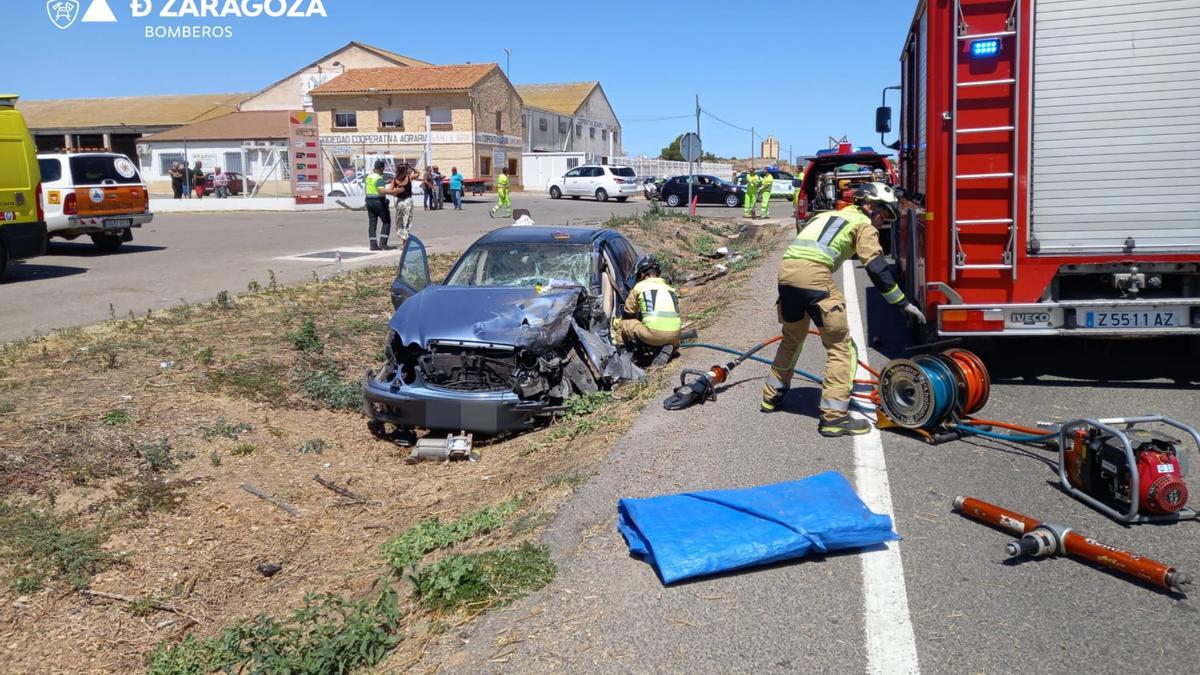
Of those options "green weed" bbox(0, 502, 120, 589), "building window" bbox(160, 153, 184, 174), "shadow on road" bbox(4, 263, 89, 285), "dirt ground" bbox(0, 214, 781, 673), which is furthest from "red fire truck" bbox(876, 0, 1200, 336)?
"building window" bbox(160, 153, 184, 174)

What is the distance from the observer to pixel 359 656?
148 inches

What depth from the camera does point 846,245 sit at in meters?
6.20

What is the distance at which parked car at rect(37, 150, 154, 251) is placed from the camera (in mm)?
18094

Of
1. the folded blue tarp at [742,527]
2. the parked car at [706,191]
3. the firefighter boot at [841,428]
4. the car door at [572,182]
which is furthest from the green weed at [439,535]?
the car door at [572,182]

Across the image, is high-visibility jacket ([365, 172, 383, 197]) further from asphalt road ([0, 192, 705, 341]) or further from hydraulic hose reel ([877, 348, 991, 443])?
hydraulic hose reel ([877, 348, 991, 443])

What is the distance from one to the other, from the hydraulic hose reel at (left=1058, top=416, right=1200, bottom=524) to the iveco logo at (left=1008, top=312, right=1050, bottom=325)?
6.89 feet

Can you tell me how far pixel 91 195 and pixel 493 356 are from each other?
48.0ft

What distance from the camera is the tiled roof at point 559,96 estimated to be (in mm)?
70500

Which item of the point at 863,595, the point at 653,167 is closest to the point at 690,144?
the point at 863,595

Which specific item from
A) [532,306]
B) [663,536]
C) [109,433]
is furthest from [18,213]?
[663,536]

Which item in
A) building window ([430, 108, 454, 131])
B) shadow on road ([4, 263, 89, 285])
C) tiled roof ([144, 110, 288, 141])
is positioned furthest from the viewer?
tiled roof ([144, 110, 288, 141])

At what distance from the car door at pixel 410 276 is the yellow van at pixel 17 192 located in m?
8.67

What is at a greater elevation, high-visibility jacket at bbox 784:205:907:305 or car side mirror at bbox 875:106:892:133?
car side mirror at bbox 875:106:892:133

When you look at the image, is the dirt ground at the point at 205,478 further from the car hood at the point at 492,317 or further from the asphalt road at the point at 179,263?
the asphalt road at the point at 179,263
